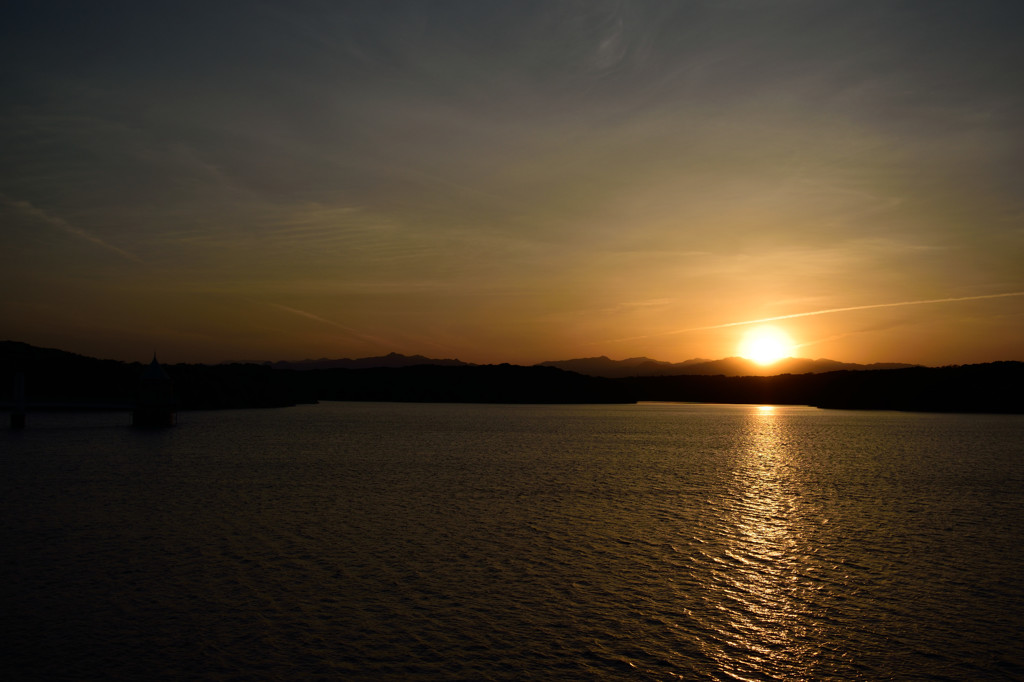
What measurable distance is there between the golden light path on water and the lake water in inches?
3.5

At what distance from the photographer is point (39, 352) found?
194625 millimetres

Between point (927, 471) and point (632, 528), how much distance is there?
37862mm

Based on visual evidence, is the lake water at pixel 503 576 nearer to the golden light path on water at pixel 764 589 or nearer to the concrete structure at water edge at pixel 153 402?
the golden light path on water at pixel 764 589

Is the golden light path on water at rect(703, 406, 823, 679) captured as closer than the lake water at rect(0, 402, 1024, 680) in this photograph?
No

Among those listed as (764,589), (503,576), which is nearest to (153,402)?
(503,576)

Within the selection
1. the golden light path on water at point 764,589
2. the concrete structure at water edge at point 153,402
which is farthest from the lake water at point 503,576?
the concrete structure at water edge at point 153,402

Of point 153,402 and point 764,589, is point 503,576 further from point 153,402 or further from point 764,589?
point 153,402

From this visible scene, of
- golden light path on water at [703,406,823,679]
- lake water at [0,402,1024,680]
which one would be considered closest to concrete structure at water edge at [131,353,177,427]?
lake water at [0,402,1024,680]

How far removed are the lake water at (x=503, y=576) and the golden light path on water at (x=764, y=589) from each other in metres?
0.09

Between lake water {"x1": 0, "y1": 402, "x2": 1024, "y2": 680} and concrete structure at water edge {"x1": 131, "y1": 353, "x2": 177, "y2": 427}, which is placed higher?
concrete structure at water edge {"x1": 131, "y1": 353, "x2": 177, "y2": 427}

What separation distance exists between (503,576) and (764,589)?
26.2 feet

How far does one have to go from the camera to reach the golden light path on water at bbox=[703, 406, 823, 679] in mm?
16094

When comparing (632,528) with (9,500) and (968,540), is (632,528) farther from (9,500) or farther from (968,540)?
(9,500)

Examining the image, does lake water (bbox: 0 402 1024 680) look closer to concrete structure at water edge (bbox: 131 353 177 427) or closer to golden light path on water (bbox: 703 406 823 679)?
golden light path on water (bbox: 703 406 823 679)
